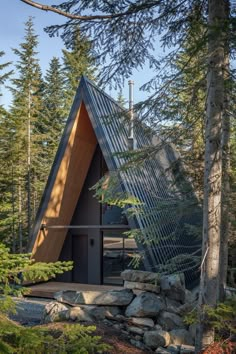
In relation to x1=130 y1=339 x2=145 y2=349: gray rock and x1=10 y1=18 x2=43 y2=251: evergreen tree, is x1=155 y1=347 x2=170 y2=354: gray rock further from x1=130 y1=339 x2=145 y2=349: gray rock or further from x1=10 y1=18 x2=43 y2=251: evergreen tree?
x1=10 y1=18 x2=43 y2=251: evergreen tree

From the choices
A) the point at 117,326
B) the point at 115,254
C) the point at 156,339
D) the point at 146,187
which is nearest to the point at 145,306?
the point at 117,326

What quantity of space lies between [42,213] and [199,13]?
9233 millimetres

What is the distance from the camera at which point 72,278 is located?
622 inches

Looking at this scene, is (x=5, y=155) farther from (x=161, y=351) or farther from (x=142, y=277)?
(x=161, y=351)

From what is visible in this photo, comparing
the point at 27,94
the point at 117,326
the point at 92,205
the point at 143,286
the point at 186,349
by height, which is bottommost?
the point at 186,349

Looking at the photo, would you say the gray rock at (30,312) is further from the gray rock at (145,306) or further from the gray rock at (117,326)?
the gray rock at (145,306)

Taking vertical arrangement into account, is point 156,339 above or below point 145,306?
below

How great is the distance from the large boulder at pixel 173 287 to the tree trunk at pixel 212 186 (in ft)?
12.0

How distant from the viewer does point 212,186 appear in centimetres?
626

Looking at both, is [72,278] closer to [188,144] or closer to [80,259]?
[80,259]

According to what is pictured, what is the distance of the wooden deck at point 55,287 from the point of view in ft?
43.0

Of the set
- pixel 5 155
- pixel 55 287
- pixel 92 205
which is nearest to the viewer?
pixel 55 287

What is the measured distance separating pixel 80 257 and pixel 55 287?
2.08m

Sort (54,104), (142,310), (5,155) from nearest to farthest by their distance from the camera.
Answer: (142,310), (5,155), (54,104)
